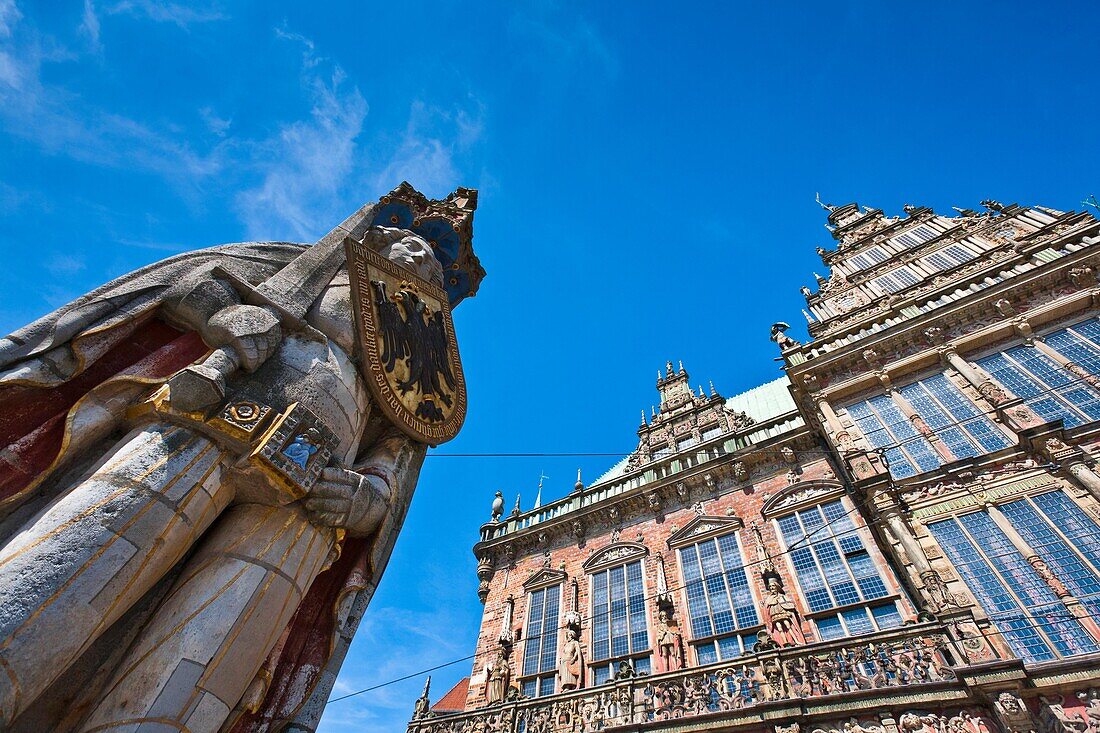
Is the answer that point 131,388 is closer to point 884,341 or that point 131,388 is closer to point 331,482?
point 331,482

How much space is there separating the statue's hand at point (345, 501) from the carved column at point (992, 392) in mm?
12318

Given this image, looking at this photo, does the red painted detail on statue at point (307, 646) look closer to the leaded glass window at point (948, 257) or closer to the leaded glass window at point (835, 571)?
the leaded glass window at point (835, 571)

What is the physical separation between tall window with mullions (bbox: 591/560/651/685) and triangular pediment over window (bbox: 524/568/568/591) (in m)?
→ 1.20

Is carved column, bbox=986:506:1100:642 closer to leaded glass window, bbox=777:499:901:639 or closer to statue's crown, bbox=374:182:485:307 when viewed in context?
leaded glass window, bbox=777:499:901:639

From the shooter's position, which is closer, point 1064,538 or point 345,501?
point 345,501

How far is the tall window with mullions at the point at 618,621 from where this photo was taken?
40.9 ft

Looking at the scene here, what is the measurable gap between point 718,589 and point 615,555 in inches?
132

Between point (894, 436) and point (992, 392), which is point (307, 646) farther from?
point (992, 392)

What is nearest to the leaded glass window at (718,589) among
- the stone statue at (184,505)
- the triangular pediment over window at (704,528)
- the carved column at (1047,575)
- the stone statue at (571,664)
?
the triangular pediment over window at (704,528)

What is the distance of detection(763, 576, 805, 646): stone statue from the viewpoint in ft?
34.3

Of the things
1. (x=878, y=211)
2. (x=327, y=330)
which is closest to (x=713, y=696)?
(x=327, y=330)

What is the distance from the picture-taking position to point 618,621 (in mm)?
13391

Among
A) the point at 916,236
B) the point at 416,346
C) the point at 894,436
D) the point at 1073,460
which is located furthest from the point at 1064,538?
the point at 916,236

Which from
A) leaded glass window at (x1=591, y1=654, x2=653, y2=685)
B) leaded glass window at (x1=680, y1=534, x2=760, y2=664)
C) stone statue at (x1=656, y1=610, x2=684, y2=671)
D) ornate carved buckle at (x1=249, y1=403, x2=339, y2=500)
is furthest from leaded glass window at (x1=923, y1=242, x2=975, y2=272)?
ornate carved buckle at (x1=249, y1=403, x2=339, y2=500)
